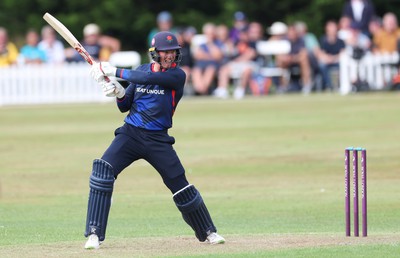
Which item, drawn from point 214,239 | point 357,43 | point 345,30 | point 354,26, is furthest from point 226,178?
point 345,30

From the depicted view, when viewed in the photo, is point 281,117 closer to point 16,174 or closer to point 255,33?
point 255,33

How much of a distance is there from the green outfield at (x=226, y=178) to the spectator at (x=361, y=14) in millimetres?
2448

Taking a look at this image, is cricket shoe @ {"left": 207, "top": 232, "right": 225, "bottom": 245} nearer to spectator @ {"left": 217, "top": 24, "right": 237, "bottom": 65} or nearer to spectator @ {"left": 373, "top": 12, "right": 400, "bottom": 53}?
spectator @ {"left": 373, "top": 12, "right": 400, "bottom": 53}

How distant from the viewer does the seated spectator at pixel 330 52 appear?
95.5 feet

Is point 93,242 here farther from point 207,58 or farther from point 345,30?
point 345,30

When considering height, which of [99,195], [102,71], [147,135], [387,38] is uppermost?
[387,38]

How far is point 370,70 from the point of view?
28.4 metres

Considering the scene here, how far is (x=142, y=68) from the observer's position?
983 cm

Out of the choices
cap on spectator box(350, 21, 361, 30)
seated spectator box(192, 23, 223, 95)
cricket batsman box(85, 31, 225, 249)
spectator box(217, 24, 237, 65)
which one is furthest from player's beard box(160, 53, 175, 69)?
cap on spectator box(350, 21, 361, 30)

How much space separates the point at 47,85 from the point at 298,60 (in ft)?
23.2

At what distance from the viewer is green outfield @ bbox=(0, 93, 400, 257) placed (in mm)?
10047

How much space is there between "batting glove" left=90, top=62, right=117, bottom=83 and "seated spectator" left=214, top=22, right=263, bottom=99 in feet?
63.8

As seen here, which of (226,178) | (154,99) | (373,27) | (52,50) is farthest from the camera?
(52,50)

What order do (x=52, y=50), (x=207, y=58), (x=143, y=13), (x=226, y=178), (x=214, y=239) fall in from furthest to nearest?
(x=143, y=13) → (x=52, y=50) → (x=207, y=58) → (x=226, y=178) → (x=214, y=239)
